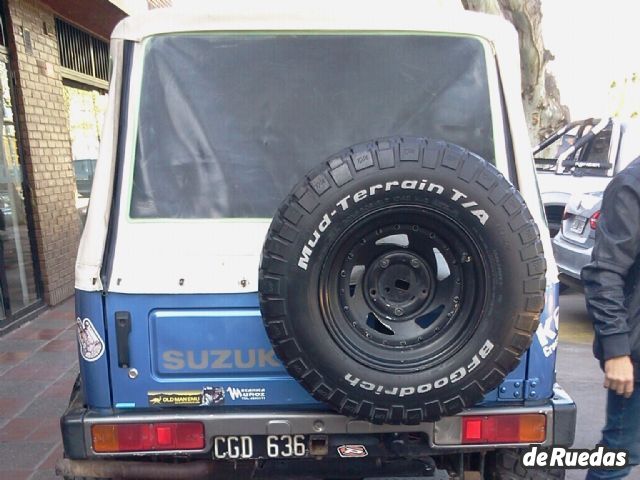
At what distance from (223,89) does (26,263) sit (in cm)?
496

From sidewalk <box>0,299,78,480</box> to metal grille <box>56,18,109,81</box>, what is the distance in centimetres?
334

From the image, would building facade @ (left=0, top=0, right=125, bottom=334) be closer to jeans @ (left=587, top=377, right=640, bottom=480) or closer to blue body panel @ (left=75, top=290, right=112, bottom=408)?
blue body panel @ (left=75, top=290, right=112, bottom=408)

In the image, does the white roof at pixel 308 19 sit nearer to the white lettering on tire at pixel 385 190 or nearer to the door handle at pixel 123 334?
the white lettering on tire at pixel 385 190

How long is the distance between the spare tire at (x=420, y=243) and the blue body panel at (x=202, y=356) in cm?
27

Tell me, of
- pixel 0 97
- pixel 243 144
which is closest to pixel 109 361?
pixel 243 144

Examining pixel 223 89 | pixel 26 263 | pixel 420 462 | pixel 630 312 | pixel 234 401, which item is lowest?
pixel 26 263

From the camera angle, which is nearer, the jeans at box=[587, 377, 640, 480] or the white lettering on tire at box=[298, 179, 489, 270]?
the white lettering on tire at box=[298, 179, 489, 270]

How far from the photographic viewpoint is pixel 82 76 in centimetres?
802

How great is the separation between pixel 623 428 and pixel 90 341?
2.19m

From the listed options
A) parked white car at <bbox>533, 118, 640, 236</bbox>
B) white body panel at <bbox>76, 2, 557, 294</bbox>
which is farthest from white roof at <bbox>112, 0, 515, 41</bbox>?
parked white car at <bbox>533, 118, 640, 236</bbox>

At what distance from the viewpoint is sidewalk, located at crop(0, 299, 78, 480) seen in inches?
136

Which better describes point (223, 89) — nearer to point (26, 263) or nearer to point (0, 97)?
point (0, 97)

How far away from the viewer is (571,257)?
239 inches

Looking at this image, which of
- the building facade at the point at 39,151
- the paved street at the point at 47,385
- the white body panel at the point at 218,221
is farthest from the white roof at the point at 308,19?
the building facade at the point at 39,151
